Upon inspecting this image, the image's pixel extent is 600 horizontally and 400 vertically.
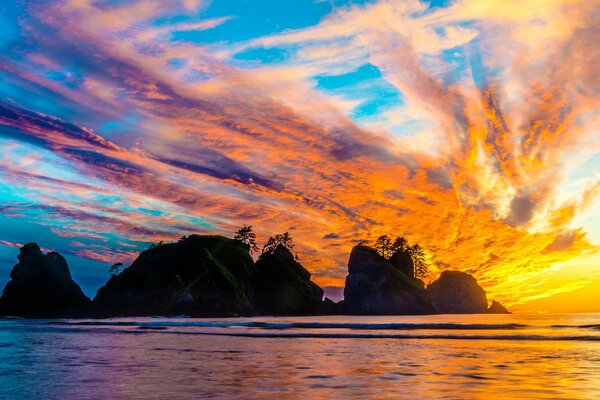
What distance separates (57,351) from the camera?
26875 millimetres

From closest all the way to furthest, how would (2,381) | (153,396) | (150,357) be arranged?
(153,396)
(2,381)
(150,357)

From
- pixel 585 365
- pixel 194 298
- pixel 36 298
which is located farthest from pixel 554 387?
pixel 36 298

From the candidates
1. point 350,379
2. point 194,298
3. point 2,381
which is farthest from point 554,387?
point 194,298

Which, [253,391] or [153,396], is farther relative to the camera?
[253,391]

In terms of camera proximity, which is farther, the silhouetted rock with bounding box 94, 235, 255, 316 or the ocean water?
the silhouetted rock with bounding box 94, 235, 255, 316

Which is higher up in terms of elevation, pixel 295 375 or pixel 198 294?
pixel 198 294

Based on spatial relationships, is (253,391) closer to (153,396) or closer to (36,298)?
(153,396)

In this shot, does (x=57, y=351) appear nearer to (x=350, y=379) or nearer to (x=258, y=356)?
(x=258, y=356)

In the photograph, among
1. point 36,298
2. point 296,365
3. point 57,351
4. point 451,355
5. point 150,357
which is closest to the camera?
point 296,365

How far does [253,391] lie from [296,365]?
271 inches

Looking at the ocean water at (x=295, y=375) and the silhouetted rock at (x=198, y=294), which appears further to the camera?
the silhouetted rock at (x=198, y=294)

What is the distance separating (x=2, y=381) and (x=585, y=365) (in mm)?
22258

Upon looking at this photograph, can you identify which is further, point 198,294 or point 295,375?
point 198,294

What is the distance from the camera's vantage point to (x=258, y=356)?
79.7 feet
